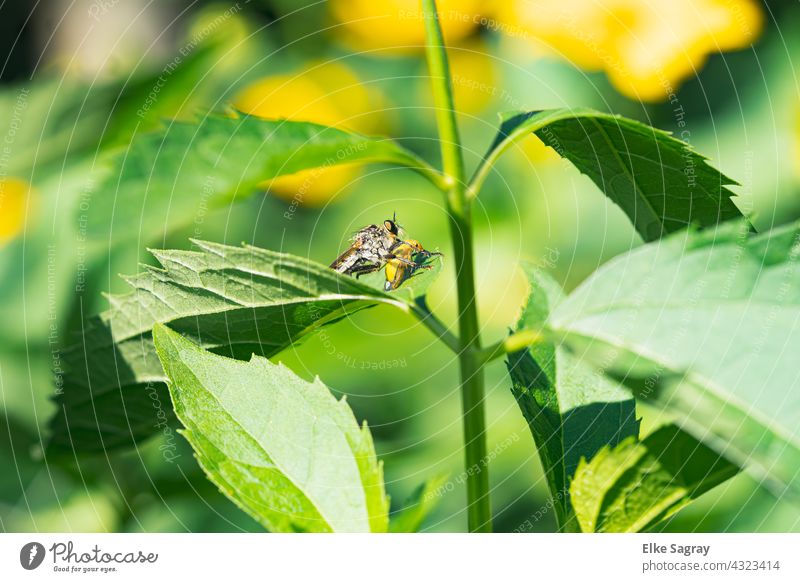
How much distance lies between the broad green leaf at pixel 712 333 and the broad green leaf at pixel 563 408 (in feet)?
0.10

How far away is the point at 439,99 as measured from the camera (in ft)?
1.35

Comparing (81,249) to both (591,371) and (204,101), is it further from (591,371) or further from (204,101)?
(591,371)

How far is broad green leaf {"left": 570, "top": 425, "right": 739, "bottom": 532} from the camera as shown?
40cm

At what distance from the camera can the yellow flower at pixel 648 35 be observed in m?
0.99

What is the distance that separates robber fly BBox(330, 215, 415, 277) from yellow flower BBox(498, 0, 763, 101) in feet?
1.77

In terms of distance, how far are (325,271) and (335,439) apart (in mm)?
91

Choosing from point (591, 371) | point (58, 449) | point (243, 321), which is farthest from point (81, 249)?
point (591, 371)

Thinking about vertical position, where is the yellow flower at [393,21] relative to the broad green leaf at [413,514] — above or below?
above

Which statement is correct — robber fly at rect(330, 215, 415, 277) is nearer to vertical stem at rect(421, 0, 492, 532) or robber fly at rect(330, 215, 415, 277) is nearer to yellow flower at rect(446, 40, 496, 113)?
vertical stem at rect(421, 0, 492, 532)

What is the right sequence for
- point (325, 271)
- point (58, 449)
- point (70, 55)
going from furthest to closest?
point (70, 55), point (58, 449), point (325, 271)
